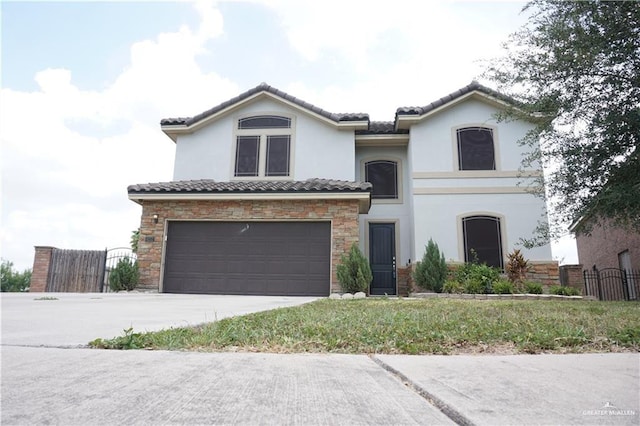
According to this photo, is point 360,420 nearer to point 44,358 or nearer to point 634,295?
point 44,358

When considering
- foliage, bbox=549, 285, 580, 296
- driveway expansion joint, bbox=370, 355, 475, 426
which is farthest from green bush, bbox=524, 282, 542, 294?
driveway expansion joint, bbox=370, 355, 475, 426

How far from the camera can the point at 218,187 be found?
11273 millimetres

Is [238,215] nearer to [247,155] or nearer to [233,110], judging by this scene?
[247,155]

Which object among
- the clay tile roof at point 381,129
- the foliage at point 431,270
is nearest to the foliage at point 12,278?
the clay tile roof at point 381,129

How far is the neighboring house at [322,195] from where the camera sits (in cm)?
1111

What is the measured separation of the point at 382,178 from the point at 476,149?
3.22m

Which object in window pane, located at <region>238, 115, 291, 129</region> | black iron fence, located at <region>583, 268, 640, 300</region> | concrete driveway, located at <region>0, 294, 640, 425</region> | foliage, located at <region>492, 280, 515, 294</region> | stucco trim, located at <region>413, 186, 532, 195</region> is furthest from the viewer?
black iron fence, located at <region>583, 268, 640, 300</region>

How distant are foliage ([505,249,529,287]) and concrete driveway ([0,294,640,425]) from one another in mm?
9822

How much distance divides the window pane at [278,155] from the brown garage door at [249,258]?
93.3 inches

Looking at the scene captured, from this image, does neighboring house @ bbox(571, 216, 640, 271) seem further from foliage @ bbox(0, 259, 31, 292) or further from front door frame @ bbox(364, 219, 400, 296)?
foliage @ bbox(0, 259, 31, 292)

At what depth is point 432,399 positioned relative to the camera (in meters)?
1.20

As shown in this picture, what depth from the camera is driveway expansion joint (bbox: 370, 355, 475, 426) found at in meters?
1.00

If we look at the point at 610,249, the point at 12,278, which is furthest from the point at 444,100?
the point at 12,278

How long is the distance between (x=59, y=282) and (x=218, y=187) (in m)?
6.35
